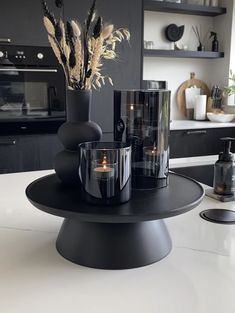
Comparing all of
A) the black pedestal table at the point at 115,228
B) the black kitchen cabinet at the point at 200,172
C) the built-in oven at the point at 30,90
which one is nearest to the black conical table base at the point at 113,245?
the black pedestal table at the point at 115,228

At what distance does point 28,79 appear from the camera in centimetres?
273

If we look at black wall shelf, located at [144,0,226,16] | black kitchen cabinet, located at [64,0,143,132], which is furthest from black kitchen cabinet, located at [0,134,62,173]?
black wall shelf, located at [144,0,226,16]

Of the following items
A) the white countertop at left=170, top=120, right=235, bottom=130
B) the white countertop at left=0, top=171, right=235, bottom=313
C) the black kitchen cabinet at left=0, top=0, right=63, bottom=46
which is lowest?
the white countertop at left=0, top=171, right=235, bottom=313

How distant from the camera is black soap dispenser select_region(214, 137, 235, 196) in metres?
1.17

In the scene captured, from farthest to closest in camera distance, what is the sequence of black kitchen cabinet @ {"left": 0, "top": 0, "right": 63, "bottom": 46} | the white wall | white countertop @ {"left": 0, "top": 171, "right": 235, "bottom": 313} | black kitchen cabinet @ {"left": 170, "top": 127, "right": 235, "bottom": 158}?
the white wall
black kitchen cabinet @ {"left": 170, "top": 127, "right": 235, "bottom": 158}
black kitchen cabinet @ {"left": 0, "top": 0, "right": 63, "bottom": 46}
white countertop @ {"left": 0, "top": 171, "right": 235, "bottom": 313}

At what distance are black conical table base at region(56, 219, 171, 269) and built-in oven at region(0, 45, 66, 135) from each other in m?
2.10

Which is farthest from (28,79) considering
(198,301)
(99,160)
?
(198,301)

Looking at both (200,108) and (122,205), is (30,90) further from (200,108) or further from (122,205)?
(122,205)

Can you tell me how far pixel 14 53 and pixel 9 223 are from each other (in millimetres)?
1979

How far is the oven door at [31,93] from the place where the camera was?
2.68m

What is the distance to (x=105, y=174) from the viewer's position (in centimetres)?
75

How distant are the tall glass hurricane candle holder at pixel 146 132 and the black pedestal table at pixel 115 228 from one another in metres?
0.07

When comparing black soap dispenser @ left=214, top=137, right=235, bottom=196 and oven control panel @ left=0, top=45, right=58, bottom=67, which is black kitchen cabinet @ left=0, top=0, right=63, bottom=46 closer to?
oven control panel @ left=0, top=45, right=58, bottom=67

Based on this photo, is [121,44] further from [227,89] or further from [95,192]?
[95,192]
